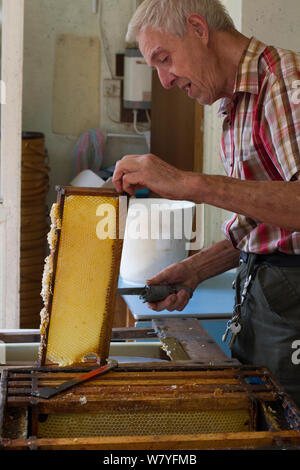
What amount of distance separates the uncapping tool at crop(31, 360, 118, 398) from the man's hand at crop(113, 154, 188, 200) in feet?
1.41

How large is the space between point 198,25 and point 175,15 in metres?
0.07

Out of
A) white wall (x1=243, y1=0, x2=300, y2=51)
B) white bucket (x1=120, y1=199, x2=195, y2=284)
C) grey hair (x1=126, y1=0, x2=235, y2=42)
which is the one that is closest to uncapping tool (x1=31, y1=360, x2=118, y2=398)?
grey hair (x1=126, y1=0, x2=235, y2=42)

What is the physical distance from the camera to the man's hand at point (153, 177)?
156 cm

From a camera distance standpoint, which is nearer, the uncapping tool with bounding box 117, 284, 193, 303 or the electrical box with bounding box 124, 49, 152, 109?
the uncapping tool with bounding box 117, 284, 193, 303

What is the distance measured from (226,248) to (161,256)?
0.74 metres

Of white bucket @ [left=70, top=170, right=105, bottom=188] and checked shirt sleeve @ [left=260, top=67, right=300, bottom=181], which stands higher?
checked shirt sleeve @ [left=260, top=67, right=300, bottom=181]

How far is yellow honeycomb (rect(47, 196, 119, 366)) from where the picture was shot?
160cm

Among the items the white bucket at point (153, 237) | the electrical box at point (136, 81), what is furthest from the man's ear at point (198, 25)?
the electrical box at point (136, 81)

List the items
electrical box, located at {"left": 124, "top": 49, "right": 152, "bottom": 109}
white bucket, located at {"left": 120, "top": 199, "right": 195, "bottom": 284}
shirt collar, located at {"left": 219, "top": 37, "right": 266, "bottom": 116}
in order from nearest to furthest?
shirt collar, located at {"left": 219, "top": 37, "right": 266, "bottom": 116}
white bucket, located at {"left": 120, "top": 199, "right": 195, "bottom": 284}
electrical box, located at {"left": 124, "top": 49, "right": 152, "bottom": 109}

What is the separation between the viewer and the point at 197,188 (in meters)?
1.56

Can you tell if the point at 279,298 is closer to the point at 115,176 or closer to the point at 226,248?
the point at 226,248

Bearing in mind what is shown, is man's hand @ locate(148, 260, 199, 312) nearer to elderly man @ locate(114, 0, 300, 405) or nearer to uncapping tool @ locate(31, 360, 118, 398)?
elderly man @ locate(114, 0, 300, 405)

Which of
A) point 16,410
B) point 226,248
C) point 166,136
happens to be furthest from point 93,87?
point 16,410

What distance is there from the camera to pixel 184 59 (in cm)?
184
